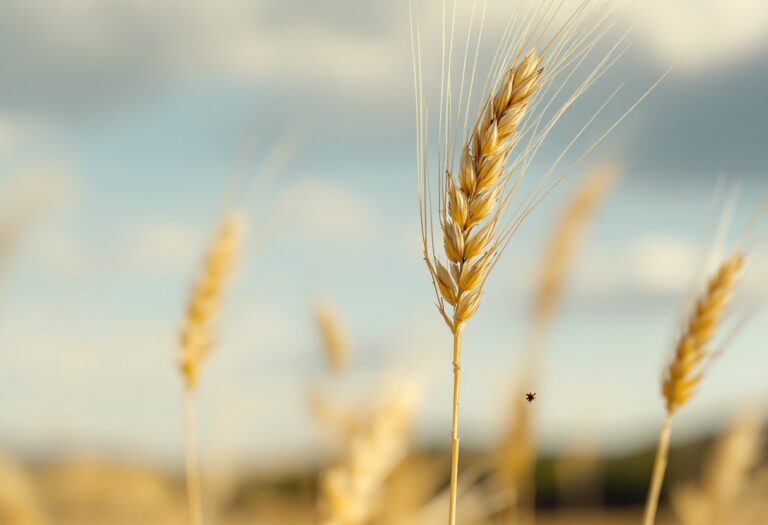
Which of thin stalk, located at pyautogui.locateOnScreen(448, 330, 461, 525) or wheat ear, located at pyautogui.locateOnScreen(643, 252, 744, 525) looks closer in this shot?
thin stalk, located at pyautogui.locateOnScreen(448, 330, 461, 525)

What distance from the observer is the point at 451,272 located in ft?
4.20

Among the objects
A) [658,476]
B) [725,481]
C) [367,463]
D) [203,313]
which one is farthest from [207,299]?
[725,481]

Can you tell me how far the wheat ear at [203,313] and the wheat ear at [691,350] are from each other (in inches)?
41.8

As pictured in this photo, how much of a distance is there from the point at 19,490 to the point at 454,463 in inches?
72.0

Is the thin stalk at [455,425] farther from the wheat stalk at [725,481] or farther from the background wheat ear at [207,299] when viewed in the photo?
the wheat stalk at [725,481]

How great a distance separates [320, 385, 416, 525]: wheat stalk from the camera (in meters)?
1.84

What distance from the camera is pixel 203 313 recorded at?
7.82ft

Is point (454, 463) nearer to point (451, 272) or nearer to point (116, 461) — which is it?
point (451, 272)

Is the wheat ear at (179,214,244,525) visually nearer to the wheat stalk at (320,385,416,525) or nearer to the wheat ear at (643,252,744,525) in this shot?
the wheat stalk at (320,385,416,525)

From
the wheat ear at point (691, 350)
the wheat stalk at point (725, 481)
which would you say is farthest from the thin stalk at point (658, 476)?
the wheat stalk at point (725, 481)

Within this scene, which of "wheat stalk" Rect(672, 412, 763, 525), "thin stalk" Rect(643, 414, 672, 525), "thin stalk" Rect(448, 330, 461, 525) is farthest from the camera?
"wheat stalk" Rect(672, 412, 763, 525)

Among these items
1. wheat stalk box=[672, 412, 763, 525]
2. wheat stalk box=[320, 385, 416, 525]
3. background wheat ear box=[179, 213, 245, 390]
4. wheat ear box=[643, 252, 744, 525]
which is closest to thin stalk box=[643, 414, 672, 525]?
wheat ear box=[643, 252, 744, 525]

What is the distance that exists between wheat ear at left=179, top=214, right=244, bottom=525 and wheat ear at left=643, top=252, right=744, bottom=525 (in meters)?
1.06

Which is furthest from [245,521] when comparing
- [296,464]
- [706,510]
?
[706,510]
